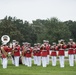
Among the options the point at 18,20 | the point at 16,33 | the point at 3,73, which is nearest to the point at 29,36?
the point at 18,20

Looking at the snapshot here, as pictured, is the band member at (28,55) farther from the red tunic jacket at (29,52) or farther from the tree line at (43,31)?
the tree line at (43,31)

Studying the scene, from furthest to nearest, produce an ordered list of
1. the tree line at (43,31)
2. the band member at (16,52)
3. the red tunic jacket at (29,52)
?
the tree line at (43,31) < the band member at (16,52) < the red tunic jacket at (29,52)

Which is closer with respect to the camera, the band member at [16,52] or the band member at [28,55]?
the band member at [28,55]

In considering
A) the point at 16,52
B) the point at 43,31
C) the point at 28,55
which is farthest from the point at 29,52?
the point at 43,31

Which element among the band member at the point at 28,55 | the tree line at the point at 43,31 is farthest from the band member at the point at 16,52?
the tree line at the point at 43,31

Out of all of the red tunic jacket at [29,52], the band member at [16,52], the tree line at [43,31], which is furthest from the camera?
the tree line at [43,31]

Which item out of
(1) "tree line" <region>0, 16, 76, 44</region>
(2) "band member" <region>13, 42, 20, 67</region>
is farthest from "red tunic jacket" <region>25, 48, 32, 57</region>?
(1) "tree line" <region>0, 16, 76, 44</region>

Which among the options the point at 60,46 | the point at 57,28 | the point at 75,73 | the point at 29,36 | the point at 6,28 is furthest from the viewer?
the point at 29,36

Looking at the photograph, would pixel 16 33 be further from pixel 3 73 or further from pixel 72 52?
pixel 3 73

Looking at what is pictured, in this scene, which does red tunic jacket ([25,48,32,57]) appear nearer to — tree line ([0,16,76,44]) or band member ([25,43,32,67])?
band member ([25,43,32,67])

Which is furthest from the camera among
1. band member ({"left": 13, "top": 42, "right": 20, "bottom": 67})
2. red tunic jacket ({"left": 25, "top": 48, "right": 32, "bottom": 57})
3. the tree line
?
the tree line

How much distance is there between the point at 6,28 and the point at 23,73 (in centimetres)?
4317

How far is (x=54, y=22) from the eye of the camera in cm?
7538

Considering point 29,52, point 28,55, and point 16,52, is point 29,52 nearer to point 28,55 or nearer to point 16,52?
point 28,55
